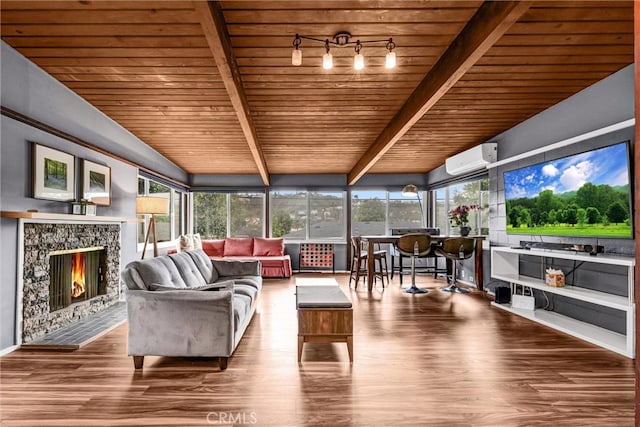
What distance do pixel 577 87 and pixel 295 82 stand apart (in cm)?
291

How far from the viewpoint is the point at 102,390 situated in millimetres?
2449

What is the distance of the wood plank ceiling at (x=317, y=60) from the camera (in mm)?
2660

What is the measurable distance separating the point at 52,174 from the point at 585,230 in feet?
17.6

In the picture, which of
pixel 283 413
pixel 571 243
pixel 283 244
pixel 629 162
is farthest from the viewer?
pixel 283 244

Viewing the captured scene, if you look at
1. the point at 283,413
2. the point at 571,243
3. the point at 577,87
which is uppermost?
the point at 577,87

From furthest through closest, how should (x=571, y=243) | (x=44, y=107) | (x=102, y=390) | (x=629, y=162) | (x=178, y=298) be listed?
(x=571, y=243)
(x=44, y=107)
(x=629, y=162)
(x=178, y=298)
(x=102, y=390)

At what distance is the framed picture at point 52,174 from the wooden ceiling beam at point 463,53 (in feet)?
12.3

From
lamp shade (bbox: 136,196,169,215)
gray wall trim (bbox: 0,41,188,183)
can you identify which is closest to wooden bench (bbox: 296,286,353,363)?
gray wall trim (bbox: 0,41,188,183)

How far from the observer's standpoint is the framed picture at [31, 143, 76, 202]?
3.46m

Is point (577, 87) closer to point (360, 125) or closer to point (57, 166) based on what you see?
point (360, 125)

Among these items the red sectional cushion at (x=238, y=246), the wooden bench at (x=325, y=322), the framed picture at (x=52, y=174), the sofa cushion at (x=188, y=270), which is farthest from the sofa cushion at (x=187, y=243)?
the wooden bench at (x=325, y=322)

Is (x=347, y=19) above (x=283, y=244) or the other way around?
above

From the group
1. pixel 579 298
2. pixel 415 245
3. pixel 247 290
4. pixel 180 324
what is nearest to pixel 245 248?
pixel 415 245

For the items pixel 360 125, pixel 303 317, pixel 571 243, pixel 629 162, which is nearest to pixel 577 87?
pixel 629 162
